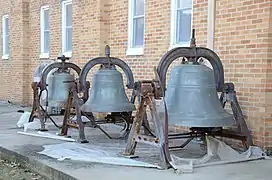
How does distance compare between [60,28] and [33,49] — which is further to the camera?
[33,49]

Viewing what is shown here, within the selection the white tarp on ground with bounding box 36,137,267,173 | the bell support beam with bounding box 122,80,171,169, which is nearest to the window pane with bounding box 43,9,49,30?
the white tarp on ground with bounding box 36,137,267,173

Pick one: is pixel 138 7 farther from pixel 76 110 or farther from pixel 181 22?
pixel 76 110

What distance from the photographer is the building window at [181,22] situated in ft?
27.3

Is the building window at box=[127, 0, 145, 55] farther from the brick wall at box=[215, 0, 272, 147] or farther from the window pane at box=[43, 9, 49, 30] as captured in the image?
the window pane at box=[43, 9, 49, 30]

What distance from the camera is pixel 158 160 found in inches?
237

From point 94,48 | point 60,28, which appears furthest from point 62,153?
point 60,28

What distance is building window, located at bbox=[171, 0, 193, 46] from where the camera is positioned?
831cm

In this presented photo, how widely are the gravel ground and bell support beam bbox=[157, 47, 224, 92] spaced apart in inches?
81.7

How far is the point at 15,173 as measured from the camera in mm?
6184

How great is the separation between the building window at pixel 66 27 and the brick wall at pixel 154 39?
12.9 inches

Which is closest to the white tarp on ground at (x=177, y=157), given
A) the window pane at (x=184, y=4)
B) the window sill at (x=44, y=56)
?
the window pane at (x=184, y=4)

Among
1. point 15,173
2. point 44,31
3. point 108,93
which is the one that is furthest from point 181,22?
point 44,31

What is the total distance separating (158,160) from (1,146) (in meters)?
2.73

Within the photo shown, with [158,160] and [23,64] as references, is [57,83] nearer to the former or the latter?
[158,160]
